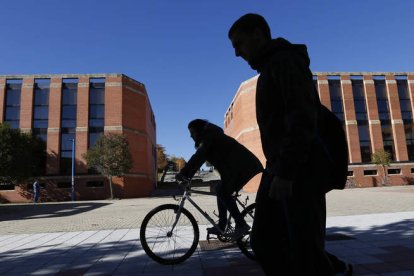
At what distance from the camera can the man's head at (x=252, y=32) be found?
89.3 inches

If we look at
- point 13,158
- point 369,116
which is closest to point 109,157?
point 13,158

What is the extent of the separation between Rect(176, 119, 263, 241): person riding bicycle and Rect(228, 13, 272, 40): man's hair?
2.41m

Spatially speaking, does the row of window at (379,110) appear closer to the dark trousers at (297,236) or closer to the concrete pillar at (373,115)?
the concrete pillar at (373,115)

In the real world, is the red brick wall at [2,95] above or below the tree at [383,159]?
above

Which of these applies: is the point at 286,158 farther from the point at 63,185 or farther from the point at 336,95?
the point at 336,95

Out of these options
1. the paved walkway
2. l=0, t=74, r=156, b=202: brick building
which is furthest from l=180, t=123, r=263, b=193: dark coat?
l=0, t=74, r=156, b=202: brick building

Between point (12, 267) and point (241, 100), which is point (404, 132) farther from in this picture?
point (12, 267)

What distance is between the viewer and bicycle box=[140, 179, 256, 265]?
15.0 ft

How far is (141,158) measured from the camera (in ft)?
125

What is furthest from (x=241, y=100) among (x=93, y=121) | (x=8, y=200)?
(x=8, y=200)

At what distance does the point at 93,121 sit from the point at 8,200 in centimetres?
1097

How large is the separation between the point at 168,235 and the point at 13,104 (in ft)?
121

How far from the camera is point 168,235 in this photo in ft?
15.3

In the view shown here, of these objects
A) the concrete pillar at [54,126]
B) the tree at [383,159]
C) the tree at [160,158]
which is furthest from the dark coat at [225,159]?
the tree at [160,158]
